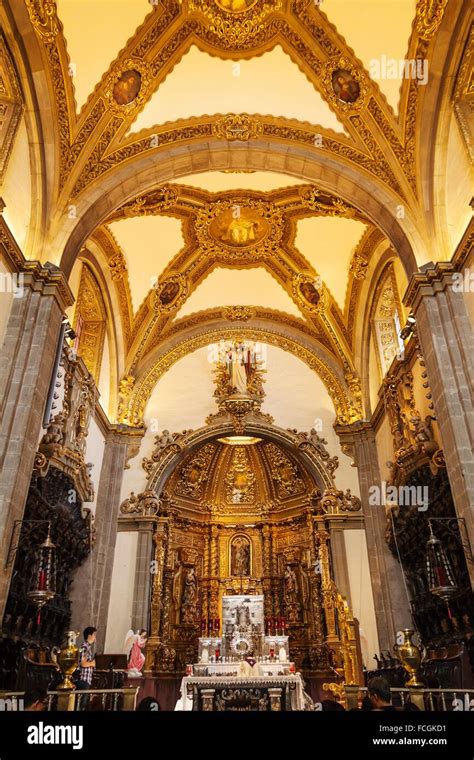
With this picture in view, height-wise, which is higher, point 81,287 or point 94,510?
point 81,287

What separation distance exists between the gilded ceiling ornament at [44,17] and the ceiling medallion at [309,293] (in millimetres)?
9219

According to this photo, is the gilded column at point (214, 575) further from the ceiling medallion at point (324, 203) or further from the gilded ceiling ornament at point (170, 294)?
the ceiling medallion at point (324, 203)

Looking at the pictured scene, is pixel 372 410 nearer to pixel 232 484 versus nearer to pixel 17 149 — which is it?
pixel 232 484

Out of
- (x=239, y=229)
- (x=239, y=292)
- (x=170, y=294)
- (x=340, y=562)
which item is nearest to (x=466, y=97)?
(x=239, y=229)

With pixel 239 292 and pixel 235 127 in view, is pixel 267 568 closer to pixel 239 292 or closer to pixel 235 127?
pixel 239 292

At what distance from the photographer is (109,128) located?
11773 millimetres

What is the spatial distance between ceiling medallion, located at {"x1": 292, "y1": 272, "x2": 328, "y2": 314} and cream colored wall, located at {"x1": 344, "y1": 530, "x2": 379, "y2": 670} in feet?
22.9

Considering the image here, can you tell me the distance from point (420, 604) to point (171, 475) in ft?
28.3

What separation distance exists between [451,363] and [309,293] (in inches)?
337

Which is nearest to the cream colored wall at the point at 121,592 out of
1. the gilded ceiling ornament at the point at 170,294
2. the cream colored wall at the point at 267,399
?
the cream colored wall at the point at 267,399

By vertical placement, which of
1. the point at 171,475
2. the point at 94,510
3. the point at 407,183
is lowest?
the point at 94,510

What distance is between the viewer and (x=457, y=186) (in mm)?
10234

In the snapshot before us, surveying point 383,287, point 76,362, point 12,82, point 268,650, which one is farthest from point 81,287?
point 268,650

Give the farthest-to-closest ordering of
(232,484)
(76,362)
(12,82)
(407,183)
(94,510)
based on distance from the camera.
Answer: (232,484) < (94,510) < (76,362) < (407,183) < (12,82)
